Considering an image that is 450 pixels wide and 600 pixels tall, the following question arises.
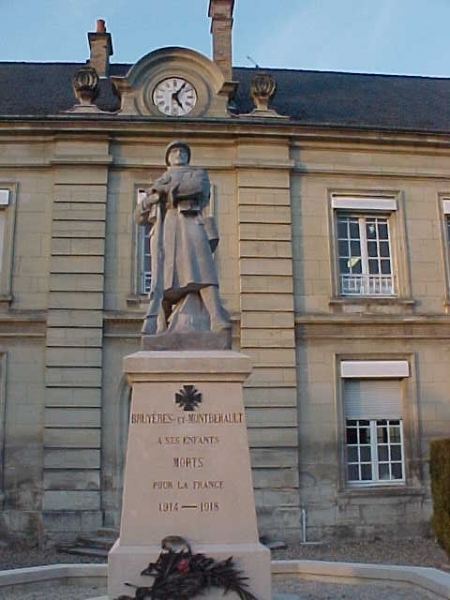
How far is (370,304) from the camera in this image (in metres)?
13.8

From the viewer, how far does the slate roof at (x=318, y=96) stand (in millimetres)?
15242

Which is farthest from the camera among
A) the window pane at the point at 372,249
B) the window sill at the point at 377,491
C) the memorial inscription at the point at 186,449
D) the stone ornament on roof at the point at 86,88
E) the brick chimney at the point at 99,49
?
the brick chimney at the point at 99,49

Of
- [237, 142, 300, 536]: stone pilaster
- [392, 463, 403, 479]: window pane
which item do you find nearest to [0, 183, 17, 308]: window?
[237, 142, 300, 536]: stone pilaster

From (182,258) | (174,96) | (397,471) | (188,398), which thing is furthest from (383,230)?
(188,398)

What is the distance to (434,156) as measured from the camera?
1467 cm

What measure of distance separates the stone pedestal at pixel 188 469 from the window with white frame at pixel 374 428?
759cm

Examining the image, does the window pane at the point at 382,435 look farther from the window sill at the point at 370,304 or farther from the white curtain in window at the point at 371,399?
the window sill at the point at 370,304

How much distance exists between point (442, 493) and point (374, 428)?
3.37m

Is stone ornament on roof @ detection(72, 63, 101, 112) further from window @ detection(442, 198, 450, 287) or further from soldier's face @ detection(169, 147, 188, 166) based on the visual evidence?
soldier's face @ detection(169, 147, 188, 166)

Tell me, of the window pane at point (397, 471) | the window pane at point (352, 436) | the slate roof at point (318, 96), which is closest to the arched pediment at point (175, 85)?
the slate roof at point (318, 96)

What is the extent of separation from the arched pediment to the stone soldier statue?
7606 millimetres

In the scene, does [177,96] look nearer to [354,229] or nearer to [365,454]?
[354,229]

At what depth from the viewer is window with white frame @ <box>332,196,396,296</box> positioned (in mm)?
14086

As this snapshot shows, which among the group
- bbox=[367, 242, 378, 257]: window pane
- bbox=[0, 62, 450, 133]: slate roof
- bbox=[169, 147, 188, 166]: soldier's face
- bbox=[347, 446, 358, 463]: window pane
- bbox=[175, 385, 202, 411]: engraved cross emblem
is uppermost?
bbox=[0, 62, 450, 133]: slate roof
